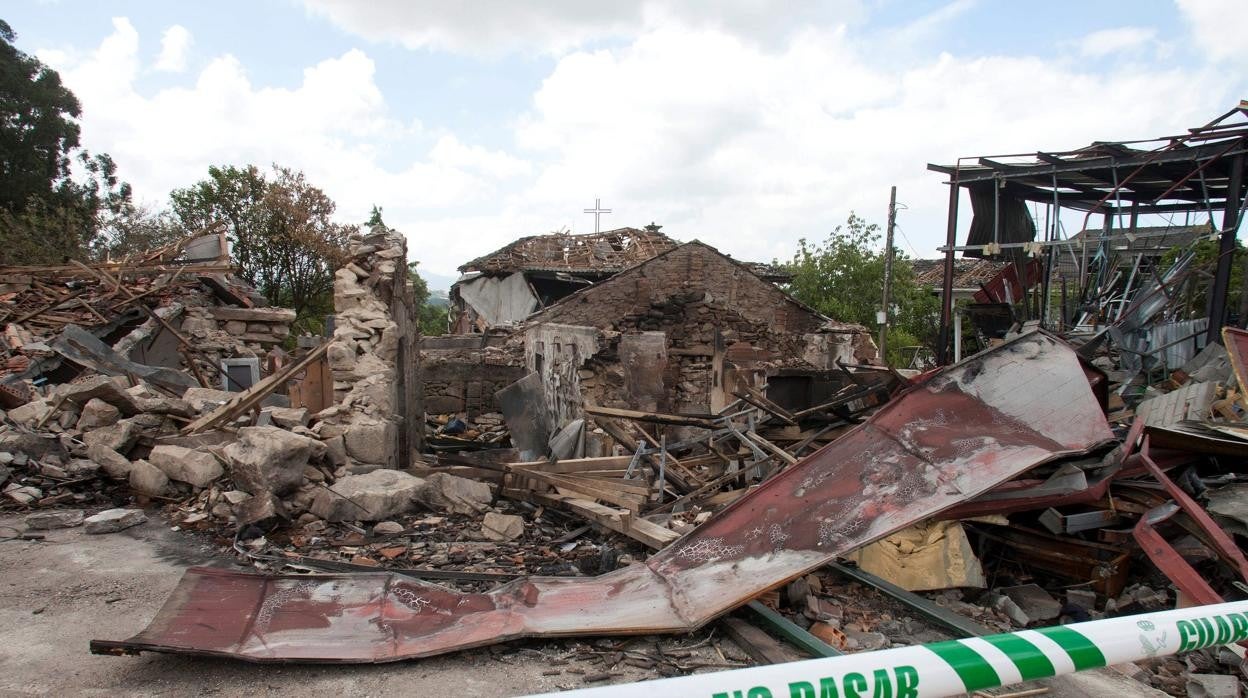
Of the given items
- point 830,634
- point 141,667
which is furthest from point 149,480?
point 830,634

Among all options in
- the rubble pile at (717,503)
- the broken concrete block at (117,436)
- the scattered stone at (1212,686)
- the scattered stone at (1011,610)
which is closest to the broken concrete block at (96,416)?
the rubble pile at (717,503)

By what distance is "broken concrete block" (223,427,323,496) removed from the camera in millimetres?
4691

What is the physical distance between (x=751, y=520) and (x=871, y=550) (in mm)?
768

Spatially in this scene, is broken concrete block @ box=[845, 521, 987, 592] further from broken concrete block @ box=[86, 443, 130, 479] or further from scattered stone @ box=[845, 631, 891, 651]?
broken concrete block @ box=[86, 443, 130, 479]

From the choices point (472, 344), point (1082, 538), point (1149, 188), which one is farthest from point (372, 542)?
point (1149, 188)

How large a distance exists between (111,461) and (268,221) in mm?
14222

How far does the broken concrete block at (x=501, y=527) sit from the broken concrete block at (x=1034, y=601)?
10.2ft

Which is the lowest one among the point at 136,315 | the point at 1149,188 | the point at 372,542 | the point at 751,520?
the point at 372,542

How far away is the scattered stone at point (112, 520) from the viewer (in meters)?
4.53

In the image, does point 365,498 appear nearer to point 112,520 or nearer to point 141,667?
point 112,520

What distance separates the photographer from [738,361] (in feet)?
39.7

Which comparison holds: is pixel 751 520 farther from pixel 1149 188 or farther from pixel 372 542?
pixel 1149 188

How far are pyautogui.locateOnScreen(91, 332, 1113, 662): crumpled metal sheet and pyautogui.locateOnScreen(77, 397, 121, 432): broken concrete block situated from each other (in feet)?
11.1

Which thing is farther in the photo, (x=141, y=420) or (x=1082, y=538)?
(x=141, y=420)
